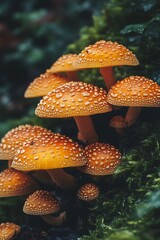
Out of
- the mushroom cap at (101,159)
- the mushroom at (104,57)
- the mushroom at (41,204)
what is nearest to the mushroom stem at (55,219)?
the mushroom at (41,204)

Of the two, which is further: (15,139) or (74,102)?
(15,139)

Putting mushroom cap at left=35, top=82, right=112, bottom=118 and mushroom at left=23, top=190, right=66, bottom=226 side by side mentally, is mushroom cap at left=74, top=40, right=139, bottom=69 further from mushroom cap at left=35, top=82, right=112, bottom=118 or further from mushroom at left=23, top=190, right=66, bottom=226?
mushroom at left=23, top=190, right=66, bottom=226

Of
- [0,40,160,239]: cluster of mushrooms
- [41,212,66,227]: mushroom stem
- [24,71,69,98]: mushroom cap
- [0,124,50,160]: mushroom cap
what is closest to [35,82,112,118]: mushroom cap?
[0,40,160,239]: cluster of mushrooms

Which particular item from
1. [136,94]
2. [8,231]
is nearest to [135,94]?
[136,94]

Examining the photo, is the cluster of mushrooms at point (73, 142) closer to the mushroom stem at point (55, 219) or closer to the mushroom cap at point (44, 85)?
the mushroom stem at point (55, 219)

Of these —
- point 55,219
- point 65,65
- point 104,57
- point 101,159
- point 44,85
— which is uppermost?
point 104,57

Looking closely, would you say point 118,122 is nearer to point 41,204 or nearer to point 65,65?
point 65,65

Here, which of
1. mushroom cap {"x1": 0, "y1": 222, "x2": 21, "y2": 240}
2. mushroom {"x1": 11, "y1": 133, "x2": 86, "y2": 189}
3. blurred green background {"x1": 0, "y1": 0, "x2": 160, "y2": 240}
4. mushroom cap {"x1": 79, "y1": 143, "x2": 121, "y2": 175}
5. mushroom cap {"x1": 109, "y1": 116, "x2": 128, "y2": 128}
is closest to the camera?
blurred green background {"x1": 0, "y1": 0, "x2": 160, "y2": 240}

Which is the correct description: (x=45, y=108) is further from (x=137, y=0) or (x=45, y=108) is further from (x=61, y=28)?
(x=61, y=28)
